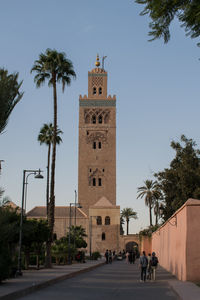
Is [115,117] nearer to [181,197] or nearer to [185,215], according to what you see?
[181,197]

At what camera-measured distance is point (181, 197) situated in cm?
3728

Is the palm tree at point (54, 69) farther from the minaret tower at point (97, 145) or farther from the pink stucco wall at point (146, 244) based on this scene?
the minaret tower at point (97, 145)

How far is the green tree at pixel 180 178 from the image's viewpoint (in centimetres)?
3653

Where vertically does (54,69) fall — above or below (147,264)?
above

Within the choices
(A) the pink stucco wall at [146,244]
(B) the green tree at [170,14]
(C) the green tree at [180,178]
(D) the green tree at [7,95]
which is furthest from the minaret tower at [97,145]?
(B) the green tree at [170,14]

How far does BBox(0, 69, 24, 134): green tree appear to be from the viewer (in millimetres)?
12977

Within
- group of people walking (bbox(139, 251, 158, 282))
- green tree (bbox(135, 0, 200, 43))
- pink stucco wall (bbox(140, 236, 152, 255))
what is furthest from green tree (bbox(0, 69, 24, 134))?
pink stucco wall (bbox(140, 236, 152, 255))

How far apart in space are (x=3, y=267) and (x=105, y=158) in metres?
65.7

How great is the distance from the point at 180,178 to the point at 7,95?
2648 centimetres

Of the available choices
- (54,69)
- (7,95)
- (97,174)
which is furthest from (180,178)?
(97,174)

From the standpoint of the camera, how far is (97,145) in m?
81.6

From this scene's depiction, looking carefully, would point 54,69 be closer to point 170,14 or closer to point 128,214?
point 170,14

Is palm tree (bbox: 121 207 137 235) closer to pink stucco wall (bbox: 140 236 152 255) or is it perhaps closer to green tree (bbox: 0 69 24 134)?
pink stucco wall (bbox: 140 236 152 255)

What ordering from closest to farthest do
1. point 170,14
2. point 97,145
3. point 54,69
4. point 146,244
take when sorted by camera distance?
point 170,14
point 54,69
point 146,244
point 97,145
